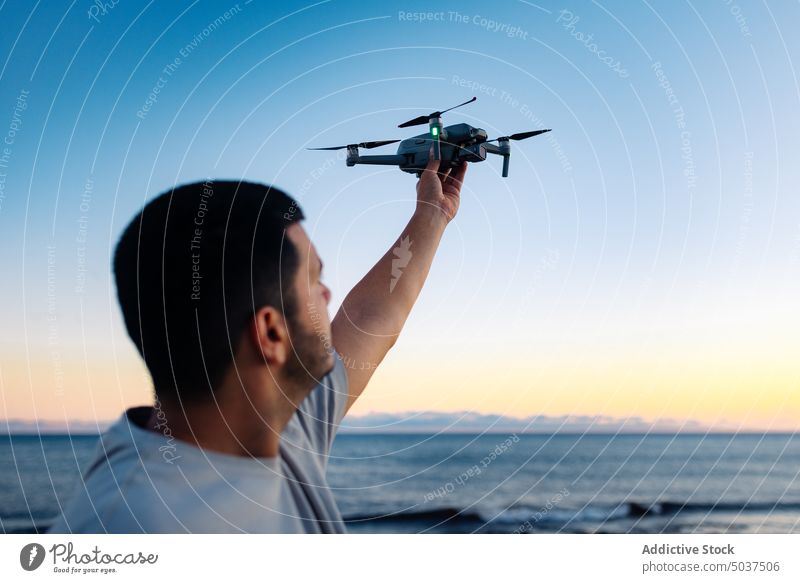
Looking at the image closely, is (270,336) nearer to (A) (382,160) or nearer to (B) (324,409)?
(B) (324,409)

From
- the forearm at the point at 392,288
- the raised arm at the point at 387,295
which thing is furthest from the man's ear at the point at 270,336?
the forearm at the point at 392,288

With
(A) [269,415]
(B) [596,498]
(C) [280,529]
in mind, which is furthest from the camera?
(B) [596,498]

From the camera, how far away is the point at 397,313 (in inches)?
115

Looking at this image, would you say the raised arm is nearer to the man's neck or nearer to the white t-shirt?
the white t-shirt

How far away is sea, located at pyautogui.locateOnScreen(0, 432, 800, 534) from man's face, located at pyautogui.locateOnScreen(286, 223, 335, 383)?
690 cm

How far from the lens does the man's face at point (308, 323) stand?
7.53 feet

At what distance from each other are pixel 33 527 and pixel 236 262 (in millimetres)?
13992

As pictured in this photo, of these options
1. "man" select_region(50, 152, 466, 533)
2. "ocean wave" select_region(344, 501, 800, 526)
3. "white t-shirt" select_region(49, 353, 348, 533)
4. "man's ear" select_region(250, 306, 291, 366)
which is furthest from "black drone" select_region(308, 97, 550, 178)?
"ocean wave" select_region(344, 501, 800, 526)

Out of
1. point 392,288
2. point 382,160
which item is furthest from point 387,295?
point 382,160

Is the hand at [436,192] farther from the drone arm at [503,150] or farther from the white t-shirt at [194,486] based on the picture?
the drone arm at [503,150]

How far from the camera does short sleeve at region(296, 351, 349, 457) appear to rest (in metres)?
2.54

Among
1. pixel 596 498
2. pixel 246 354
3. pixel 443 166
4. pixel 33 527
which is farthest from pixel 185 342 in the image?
pixel 596 498

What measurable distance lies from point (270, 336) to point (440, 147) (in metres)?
1.98
